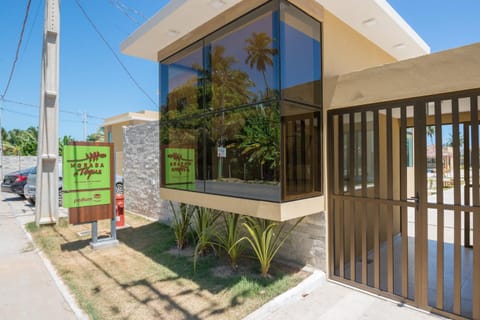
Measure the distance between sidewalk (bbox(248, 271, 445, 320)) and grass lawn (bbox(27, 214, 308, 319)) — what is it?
0.51ft

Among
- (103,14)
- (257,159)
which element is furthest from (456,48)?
(103,14)

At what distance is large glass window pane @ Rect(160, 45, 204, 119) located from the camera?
199 inches

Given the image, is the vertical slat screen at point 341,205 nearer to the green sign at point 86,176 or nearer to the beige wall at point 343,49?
the beige wall at point 343,49

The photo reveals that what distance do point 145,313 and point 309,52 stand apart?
4.12m

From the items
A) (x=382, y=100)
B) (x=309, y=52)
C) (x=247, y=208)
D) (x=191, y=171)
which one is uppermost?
(x=309, y=52)

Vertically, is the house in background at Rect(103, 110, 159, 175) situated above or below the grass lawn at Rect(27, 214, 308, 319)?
above

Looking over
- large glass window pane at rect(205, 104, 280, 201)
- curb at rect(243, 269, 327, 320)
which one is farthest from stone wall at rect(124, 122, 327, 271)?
large glass window pane at rect(205, 104, 280, 201)

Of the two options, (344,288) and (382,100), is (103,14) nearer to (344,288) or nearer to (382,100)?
(382,100)

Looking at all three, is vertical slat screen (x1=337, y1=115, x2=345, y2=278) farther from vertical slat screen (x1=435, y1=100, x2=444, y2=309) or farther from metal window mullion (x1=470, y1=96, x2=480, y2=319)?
metal window mullion (x1=470, y1=96, x2=480, y2=319)

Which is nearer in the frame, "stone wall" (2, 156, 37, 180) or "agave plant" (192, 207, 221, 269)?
"agave plant" (192, 207, 221, 269)

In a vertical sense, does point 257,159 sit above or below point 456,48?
below

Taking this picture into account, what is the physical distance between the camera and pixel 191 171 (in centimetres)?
531

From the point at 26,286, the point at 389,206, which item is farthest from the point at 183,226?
the point at 389,206

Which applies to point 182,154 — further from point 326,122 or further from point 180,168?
point 326,122
